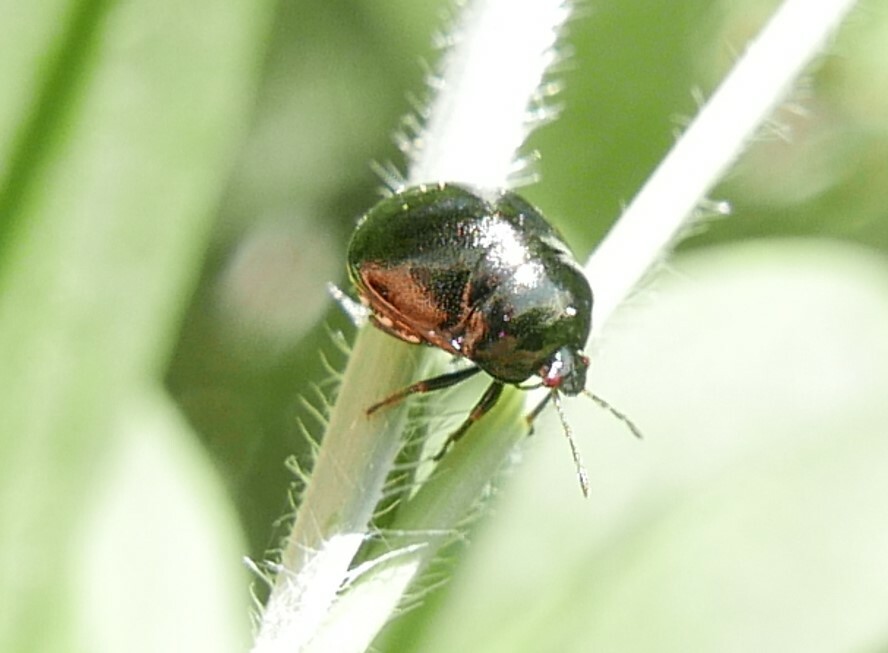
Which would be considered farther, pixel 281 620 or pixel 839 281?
pixel 839 281

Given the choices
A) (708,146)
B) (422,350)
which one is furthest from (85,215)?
(708,146)

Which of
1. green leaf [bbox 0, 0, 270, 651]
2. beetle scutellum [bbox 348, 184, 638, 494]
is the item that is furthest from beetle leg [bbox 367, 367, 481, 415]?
green leaf [bbox 0, 0, 270, 651]

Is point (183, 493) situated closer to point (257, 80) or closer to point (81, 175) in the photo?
point (81, 175)

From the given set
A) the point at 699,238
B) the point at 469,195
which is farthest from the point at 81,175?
the point at 699,238

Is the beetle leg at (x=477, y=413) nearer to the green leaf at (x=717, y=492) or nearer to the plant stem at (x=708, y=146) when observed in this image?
the plant stem at (x=708, y=146)

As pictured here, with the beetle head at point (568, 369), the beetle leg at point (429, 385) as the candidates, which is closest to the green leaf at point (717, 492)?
the beetle head at point (568, 369)

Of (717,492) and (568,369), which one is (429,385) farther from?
(717,492)

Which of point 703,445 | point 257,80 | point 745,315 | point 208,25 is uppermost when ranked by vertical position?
point 208,25
